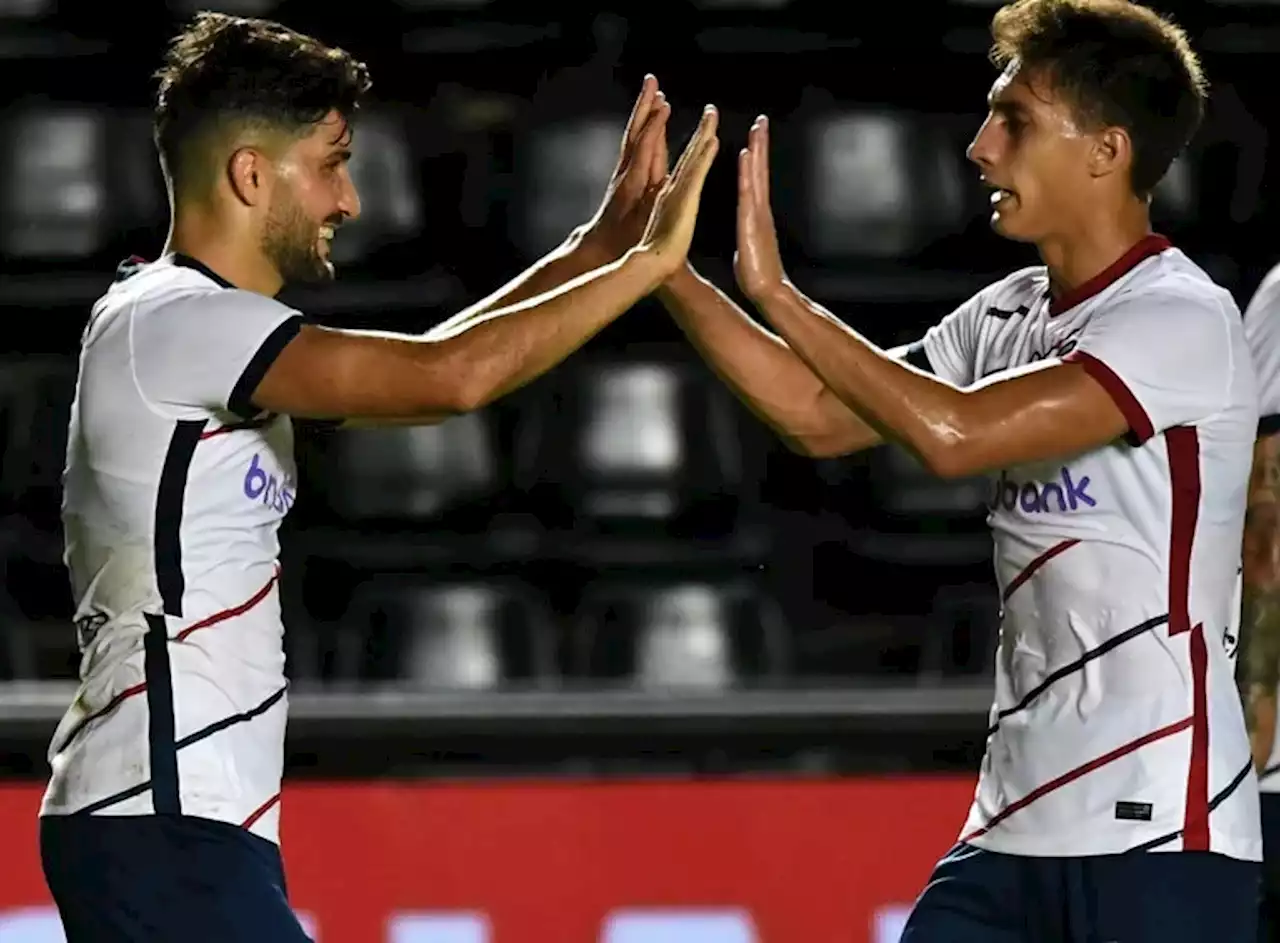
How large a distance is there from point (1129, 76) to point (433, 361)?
0.81 meters

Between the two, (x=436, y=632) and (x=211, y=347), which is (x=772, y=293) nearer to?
(x=211, y=347)

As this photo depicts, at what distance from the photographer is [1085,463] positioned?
279cm

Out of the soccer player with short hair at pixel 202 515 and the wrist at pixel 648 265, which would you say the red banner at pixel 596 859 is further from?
the wrist at pixel 648 265

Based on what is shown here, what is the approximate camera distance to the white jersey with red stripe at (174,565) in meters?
2.69

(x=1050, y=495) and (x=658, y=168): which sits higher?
(x=658, y=168)

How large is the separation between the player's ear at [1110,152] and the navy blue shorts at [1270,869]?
77 cm

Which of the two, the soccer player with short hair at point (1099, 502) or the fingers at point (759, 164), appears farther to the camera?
the fingers at point (759, 164)

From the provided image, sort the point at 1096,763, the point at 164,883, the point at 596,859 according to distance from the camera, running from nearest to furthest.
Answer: the point at 164,883, the point at 1096,763, the point at 596,859

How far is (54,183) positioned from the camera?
4383 mm

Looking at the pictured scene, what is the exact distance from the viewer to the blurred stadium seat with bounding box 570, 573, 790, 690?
4312 millimetres

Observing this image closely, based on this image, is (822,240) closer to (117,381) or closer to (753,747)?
(753,747)

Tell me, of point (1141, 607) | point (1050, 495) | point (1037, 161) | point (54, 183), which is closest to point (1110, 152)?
point (1037, 161)

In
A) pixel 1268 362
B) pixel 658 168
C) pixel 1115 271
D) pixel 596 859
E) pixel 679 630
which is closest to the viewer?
pixel 1115 271

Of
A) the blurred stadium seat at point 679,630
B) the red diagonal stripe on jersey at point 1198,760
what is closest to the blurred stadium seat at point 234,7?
the blurred stadium seat at point 679,630
